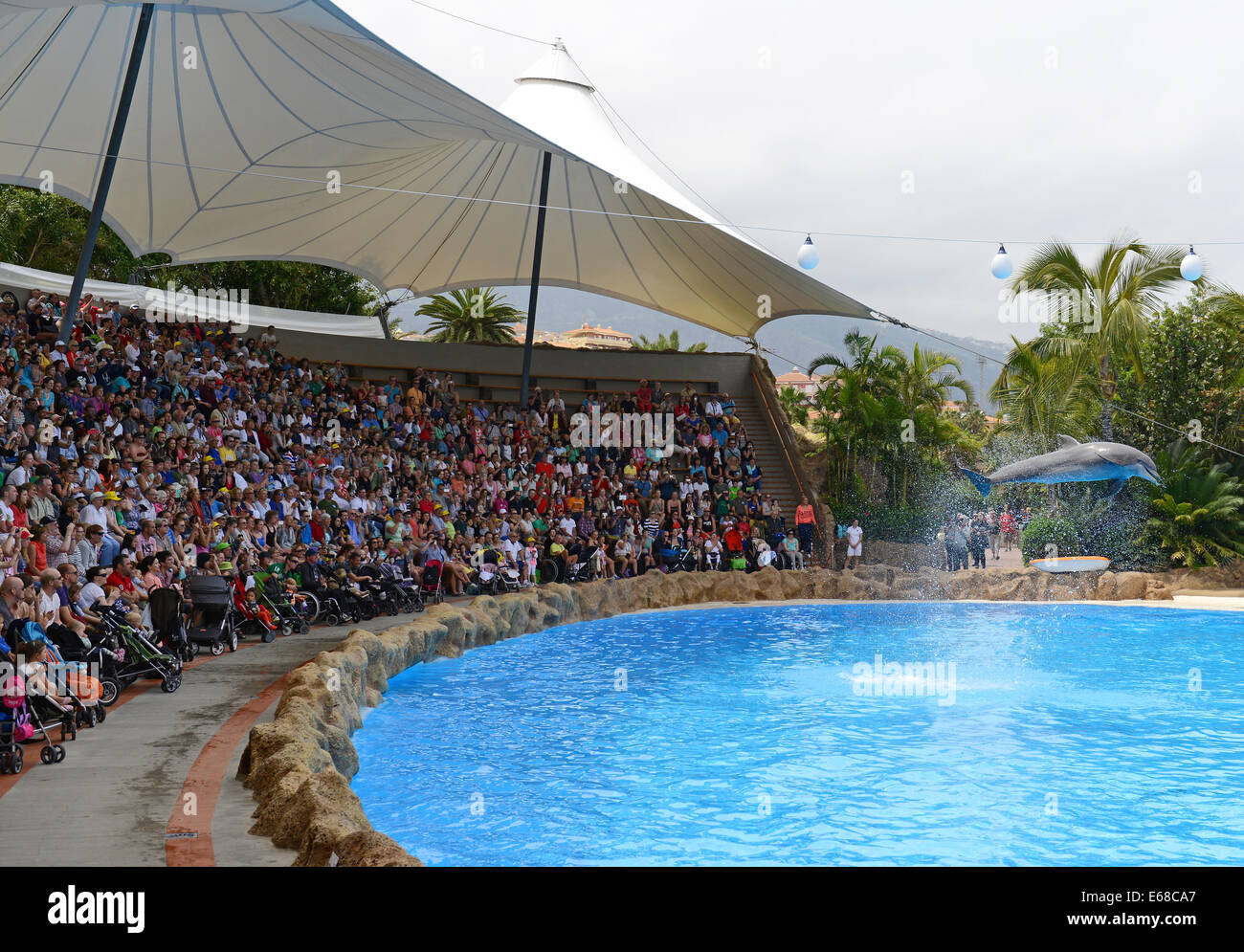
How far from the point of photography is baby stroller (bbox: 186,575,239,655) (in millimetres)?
9406

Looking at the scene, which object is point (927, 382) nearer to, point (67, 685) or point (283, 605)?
point (283, 605)

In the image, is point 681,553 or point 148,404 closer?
point 148,404

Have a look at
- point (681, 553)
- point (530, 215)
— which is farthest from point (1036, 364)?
point (530, 215)

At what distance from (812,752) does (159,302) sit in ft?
51.3

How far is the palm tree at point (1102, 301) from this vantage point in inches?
763

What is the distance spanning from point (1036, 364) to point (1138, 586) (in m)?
5.33

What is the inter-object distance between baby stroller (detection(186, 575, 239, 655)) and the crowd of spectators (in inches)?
14.3

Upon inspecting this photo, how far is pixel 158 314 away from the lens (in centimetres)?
1708

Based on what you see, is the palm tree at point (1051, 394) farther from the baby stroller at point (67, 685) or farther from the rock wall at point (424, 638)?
the baby stroller at point (67, 685)

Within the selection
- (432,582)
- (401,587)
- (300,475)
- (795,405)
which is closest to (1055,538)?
(432,582)

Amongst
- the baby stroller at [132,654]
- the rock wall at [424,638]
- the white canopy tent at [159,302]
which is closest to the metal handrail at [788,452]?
the rock wall at [424,638]

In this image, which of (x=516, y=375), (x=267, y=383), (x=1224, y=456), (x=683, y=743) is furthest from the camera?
(x=516, y=375)

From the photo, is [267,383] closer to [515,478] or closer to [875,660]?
[515,478]

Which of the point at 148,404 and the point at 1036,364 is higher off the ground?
the point at 1036,364
